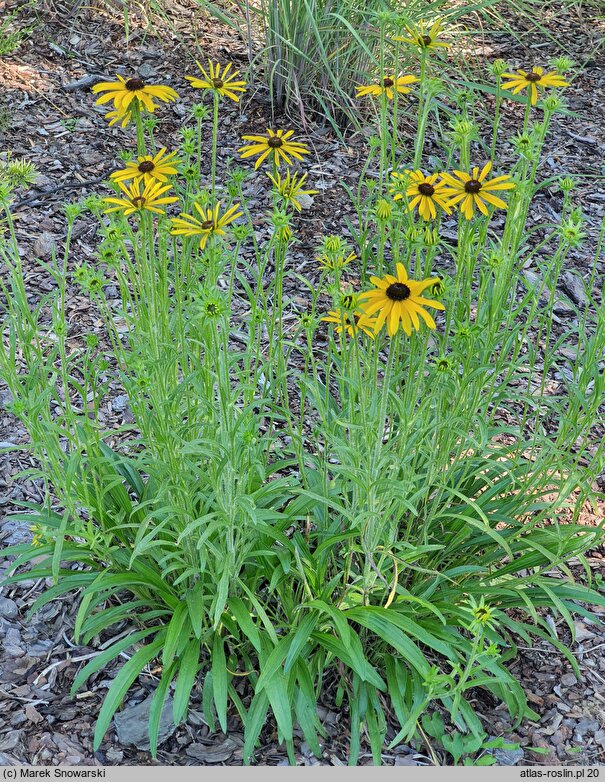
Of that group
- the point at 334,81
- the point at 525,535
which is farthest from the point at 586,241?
the point at 525,535

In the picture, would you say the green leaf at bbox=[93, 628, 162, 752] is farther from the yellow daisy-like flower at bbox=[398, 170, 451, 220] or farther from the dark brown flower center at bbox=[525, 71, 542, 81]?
the dark brown flower center at bbox=[525, 71, 542, 81]

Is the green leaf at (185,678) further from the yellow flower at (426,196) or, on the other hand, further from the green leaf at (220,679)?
the yellow flower at (426,196)

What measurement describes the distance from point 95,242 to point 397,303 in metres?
2.21

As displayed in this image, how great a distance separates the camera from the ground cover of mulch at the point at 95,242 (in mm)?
1969

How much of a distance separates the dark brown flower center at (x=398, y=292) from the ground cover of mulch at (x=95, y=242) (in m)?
1.01

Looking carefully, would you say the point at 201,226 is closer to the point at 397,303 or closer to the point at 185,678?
the point at 397,303

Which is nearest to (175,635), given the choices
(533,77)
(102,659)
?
(102,659)

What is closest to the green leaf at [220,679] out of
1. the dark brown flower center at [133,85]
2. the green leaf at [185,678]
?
the green leaf at [185,678]

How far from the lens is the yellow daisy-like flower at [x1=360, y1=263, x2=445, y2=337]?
5.08ft

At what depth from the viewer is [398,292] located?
1.57m

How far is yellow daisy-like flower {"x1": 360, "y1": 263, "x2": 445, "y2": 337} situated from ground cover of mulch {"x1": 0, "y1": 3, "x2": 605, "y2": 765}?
100 cm

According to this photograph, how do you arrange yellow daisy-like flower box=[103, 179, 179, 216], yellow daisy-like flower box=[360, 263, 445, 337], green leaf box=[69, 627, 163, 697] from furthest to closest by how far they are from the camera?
1. green leaf box=[69, 627, 163, 697]
2. yellow daisy-like flower box=[103, 179, 179, 216]
3. yellow daisy-like flower box=[360, 263, 445, 337]

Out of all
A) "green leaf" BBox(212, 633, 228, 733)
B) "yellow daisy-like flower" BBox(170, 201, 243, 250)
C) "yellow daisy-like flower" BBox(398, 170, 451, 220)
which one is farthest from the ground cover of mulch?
"yellow daisy-like flower" BBox(170, 201, 243, 250)

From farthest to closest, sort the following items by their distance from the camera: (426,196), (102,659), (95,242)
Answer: (95,242), (102,659), (426,196)
